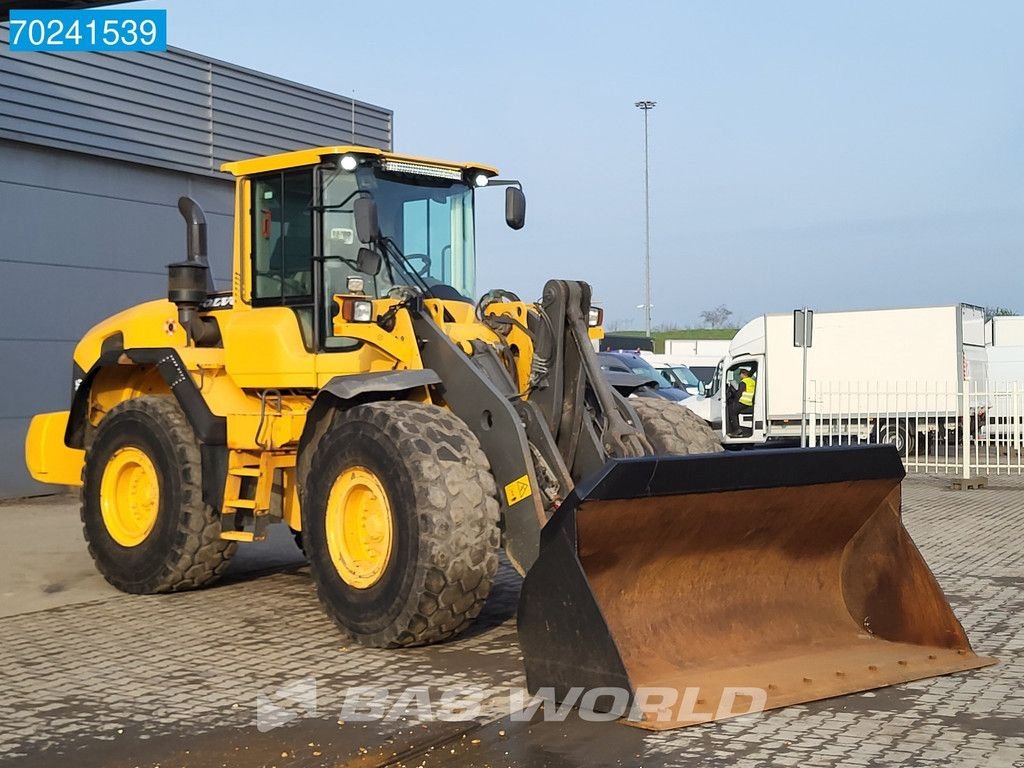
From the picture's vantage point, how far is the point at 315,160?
9.12 meters

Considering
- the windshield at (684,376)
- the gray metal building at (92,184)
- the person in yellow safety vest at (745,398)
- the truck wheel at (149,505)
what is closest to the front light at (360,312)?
the truck wheel at (149,505)

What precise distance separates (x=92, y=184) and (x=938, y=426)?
13504mm

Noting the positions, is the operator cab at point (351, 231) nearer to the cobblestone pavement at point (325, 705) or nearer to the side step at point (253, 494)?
the side step at point (253, 494)

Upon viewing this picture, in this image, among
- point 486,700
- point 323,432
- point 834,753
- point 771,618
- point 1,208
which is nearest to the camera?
point 834,753

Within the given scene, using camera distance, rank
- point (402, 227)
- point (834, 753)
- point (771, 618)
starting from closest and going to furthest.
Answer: point (834, 753) → point (771, 618) → point (402, 227)

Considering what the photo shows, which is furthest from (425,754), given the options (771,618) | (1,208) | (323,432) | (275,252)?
(1,208)

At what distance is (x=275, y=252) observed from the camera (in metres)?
9.51

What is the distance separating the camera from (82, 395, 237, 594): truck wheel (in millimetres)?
9477

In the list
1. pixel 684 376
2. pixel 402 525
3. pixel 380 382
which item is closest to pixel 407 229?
pixel 380 382

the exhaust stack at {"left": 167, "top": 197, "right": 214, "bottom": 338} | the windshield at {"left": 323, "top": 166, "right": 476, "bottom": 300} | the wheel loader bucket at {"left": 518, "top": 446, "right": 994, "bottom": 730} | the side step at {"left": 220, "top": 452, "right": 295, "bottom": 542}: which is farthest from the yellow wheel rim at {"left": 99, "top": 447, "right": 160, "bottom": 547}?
the wheel loader bucket at {"left": 518, "top": 446, "right": 994, "bottom": 730}

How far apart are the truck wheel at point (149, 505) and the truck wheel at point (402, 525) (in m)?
1.69

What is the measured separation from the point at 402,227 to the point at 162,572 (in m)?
2.90

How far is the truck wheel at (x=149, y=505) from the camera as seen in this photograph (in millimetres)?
9477

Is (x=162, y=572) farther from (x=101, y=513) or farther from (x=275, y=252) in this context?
(x=275, y=252)
